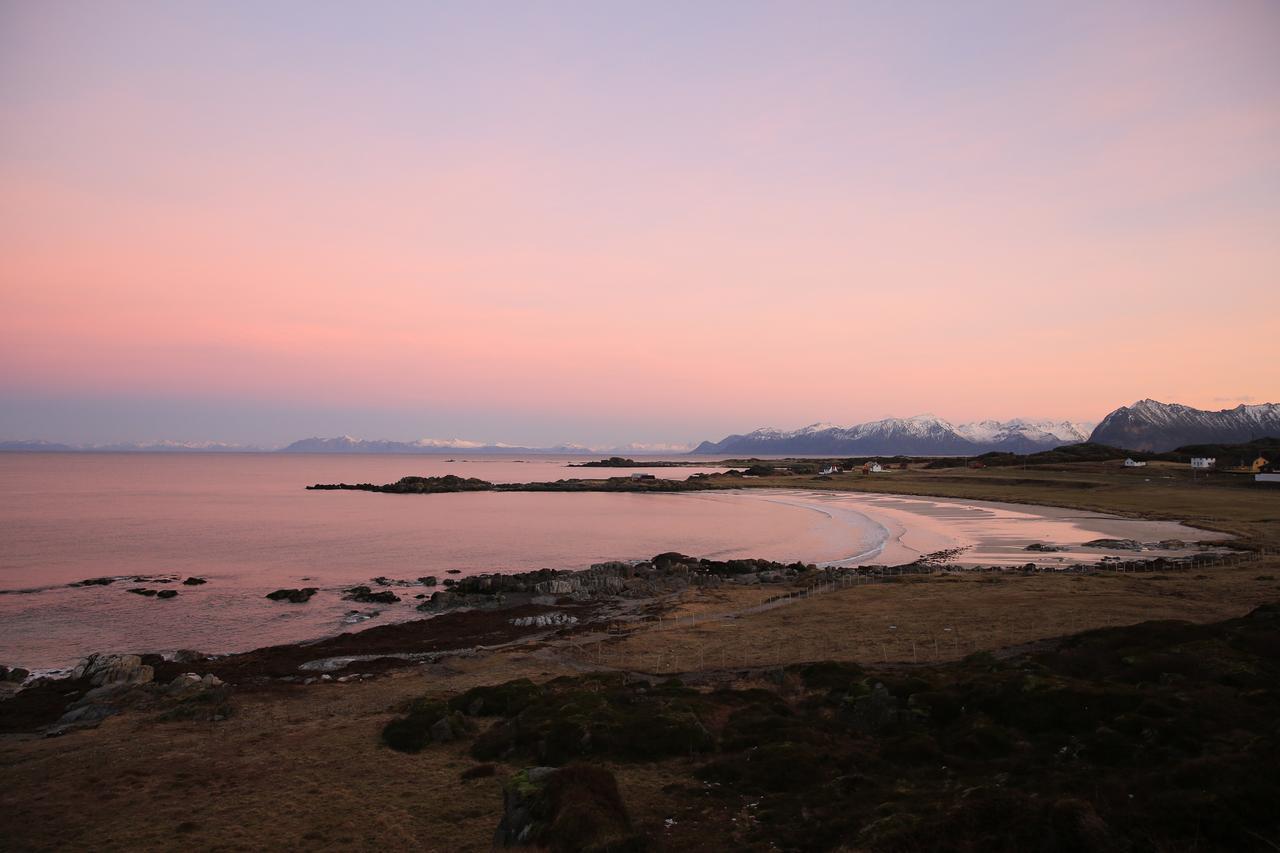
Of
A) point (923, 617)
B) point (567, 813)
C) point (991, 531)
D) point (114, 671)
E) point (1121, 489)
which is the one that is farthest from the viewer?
point (1121, 489)

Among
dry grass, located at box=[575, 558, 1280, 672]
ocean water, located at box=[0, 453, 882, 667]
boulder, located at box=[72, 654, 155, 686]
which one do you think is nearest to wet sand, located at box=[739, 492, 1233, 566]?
ocean water, located at box=[0, 453, 882, 667]

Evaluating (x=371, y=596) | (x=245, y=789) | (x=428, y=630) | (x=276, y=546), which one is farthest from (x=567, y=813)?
(x=276, y=546)

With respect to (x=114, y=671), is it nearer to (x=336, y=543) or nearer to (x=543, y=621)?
(x=543, y=621)

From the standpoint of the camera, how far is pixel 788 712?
21844 millimetres

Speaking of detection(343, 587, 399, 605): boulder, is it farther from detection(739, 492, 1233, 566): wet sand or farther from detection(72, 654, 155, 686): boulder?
detection(739, 492, 1233, 566): wet sand

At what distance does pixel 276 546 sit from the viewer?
77125 mm

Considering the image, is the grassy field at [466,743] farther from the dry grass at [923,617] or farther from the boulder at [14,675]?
the boulder at [14,675]

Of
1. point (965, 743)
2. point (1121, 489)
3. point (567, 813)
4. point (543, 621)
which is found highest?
point (567, 813)

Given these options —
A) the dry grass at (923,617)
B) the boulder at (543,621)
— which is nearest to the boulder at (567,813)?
the dry grass at (923,617)

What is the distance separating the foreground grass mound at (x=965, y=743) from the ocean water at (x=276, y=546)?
2862 centimetres

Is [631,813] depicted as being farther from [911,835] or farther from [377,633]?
[377,633]

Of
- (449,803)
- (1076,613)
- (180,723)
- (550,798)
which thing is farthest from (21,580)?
(1076,613)

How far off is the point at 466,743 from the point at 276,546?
6652 centimetres

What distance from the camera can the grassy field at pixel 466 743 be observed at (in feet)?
51.9
